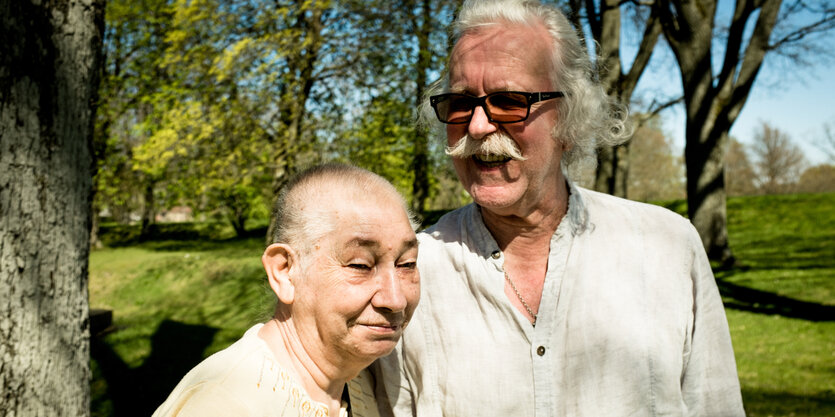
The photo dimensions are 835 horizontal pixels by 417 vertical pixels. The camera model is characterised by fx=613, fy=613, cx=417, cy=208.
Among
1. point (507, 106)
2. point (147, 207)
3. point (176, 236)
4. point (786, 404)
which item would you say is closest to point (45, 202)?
point (507, 106)

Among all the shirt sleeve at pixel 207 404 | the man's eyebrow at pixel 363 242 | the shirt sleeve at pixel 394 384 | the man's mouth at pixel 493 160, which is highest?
the man's mouth at pixel 493 160

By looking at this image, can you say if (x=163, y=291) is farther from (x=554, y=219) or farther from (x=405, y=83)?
(x=554, y=219)

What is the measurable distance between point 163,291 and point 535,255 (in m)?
14.4

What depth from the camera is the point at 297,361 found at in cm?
167

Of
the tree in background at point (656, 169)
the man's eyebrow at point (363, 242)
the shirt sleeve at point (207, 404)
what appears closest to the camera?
the shirt sleeve at point (207, 404)

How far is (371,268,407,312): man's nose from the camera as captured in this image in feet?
5.35

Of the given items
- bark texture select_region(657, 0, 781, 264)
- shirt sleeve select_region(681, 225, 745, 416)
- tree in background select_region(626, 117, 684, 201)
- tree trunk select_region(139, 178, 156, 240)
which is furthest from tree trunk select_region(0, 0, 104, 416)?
tree in background select_region(626, 117, 684, 201)

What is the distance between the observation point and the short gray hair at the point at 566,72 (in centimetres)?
218

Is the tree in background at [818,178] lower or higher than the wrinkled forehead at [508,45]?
higher

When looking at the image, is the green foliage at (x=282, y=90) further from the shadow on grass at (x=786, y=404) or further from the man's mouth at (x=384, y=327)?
the man's mouth at (x=384, y=327)

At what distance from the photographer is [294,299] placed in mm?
1661

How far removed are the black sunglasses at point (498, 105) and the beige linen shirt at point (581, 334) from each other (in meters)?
0.41

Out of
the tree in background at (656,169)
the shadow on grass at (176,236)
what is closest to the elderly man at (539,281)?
the shadow on grass at (176,236)

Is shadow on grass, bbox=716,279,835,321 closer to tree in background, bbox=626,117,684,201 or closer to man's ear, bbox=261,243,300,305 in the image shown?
man's ear, bbox=261,243,300,305
